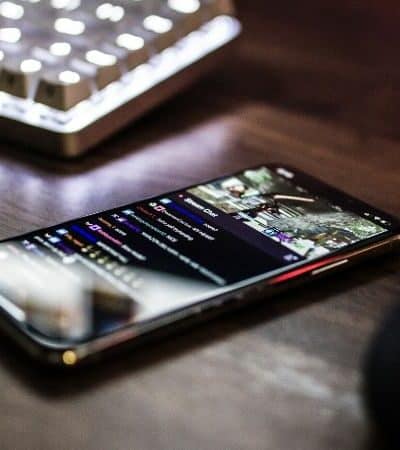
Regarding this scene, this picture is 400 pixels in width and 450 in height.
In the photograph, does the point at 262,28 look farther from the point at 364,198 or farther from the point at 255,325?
the point at 255,325

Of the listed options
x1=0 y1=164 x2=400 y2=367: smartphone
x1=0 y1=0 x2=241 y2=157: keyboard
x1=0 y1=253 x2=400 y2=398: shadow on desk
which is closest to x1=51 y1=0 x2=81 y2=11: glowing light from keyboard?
x1=0 y1=0 x2=241 y2=157: keyboard

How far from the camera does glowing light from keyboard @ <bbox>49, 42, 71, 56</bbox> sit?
57 cm

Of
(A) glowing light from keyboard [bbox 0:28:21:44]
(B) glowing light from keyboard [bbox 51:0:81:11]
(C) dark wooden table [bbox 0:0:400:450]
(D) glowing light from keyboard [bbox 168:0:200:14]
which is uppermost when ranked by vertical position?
(D) glowing light from keyboard [bbox 168:0:200:14]

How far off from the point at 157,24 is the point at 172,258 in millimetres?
251

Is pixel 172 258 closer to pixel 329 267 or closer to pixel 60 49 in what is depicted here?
pixel 329 267

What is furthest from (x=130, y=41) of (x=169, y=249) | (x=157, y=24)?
(x=169, y=249)

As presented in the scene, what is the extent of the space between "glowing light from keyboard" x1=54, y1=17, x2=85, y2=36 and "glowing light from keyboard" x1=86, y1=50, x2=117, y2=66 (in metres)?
0.03

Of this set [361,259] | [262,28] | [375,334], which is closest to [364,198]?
[361,259]

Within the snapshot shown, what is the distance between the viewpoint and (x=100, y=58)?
1.85ft

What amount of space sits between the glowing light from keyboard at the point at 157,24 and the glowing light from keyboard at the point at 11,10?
9 cm

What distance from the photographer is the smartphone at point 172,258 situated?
1.18 ft

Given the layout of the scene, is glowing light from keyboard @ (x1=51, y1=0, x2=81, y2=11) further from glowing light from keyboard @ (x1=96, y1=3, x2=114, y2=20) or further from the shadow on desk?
the shadow on desk

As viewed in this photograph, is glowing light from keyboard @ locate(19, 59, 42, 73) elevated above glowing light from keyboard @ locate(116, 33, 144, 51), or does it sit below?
below

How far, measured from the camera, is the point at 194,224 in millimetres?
441
